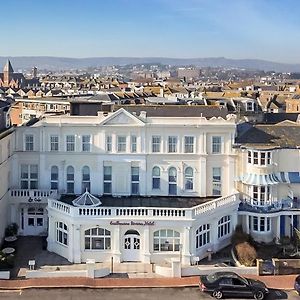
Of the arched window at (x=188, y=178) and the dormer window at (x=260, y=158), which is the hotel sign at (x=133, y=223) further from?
the dormer window at (x=260, y=158)

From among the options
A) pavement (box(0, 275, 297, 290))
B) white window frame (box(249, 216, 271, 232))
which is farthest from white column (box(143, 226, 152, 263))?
white window frame (box(249, 216, 271, 232))

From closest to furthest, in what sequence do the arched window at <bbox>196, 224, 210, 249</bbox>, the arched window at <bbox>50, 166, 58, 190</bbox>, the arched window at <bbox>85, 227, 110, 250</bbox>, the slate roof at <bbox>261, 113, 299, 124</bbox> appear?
the arched window at <bbox>85, 227, 110, 250</bbox> → the arched window at <bbox>196, 224, 210, 249</bbox> → the arched window at <bbox>50, 166, 58, 190</bbox> → the slate roof at <bbox>261, 113, 299, 124</bbox>

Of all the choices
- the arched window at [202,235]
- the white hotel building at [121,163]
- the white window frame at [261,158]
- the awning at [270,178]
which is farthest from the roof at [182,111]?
the arched window at [202,235]

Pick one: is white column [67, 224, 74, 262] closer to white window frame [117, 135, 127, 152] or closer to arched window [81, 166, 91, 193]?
arched window [81, 166, 91, 193]

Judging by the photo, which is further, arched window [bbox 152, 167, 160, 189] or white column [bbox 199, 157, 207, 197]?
arched window [bbox 152, 167, 160, 189]

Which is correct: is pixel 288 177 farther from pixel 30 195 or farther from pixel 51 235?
pixel 30 195

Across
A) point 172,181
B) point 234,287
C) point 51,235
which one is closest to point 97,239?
point 51,235
